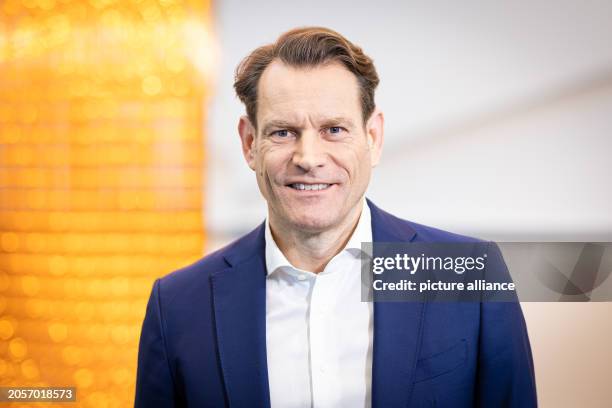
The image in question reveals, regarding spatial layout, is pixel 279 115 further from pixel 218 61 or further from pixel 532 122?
pixel 532 122

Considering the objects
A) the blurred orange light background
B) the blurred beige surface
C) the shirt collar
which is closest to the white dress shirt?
the shirt collar

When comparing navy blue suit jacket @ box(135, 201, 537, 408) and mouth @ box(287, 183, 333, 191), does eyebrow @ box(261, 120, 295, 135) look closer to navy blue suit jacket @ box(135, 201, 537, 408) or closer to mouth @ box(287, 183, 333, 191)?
mouth @ box(287, 183, 333, 191)

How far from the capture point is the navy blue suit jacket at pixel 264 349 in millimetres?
1377

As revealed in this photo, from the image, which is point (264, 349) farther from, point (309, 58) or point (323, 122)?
point (309, 58)

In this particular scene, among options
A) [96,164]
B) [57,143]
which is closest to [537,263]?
[96,164]

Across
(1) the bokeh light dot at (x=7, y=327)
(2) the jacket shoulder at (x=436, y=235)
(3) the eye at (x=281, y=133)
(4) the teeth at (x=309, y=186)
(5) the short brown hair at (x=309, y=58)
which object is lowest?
(1) the bokeh light dot at (x=7, y=327)

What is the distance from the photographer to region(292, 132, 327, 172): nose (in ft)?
4.42

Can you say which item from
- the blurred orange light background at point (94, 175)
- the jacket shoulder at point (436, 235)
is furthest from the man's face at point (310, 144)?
the blurred orange light background at point (94, 175)

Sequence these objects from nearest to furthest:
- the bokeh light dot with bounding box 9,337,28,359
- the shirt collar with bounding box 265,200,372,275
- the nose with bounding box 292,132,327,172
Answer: the nose with bounding box 292,132,327,172 → the shirt collar with bounding box 265,200,372,275 → the bokeh light dot with bounding box 9,337,28,359

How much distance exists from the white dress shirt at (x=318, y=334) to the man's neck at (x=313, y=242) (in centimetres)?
2

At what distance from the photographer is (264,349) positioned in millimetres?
1392

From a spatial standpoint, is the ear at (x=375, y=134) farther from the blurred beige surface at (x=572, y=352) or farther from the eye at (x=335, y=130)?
the blurred beige surface at (x=572, y=352)

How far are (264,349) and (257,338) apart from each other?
0.03 m

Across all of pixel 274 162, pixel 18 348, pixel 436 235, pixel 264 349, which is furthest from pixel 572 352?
pixel 18 348
